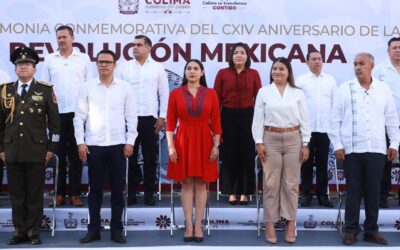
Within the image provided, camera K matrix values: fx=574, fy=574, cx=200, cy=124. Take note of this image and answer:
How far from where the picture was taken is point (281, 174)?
16.1ft

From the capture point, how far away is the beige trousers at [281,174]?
4828 mm

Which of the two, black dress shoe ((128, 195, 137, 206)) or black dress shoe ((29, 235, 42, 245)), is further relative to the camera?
black dress shoe ((128, 195, 137, 206))

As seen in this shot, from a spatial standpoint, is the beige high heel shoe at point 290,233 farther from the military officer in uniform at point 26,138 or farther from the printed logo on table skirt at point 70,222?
the military officer in uniform at point 26,138

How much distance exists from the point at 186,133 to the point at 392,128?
1.78 m

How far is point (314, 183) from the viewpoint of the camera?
21.1 feet

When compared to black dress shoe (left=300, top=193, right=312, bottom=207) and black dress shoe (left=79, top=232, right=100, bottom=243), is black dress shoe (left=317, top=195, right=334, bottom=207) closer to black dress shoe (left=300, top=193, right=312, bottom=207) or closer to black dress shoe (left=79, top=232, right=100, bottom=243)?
black dress shoe (left=300, top=193, right=312, bottom=207)

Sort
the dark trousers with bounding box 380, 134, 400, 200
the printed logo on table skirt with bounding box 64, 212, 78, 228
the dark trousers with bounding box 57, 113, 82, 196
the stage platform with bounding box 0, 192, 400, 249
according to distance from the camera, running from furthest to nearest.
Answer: the dark trousers with bounding box 380, 134, 400, 200
the dark trousers with bounding box 57, 113, 82, 196
the printed logo on table skirt with bounding box 64, 212, 78, 228
the stage platform with bounding box 0, 192, 400, 249

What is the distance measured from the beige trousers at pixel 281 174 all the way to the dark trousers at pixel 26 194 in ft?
6.31

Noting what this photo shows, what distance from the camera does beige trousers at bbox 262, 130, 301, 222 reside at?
15.8 ft

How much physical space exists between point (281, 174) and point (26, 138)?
7.10 ft

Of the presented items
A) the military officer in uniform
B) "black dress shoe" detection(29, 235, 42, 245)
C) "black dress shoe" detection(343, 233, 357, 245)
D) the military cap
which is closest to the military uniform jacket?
the military officer in uniform

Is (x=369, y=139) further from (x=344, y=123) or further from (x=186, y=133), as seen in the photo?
(x=186, y=133)

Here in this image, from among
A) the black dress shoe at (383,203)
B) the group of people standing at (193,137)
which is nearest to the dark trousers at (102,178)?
the group of people standing at (193,137)

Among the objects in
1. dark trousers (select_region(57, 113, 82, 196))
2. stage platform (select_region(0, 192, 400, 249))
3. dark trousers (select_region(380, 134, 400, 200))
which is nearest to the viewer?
stage platform (select_region(0, 192, 400, 249))
